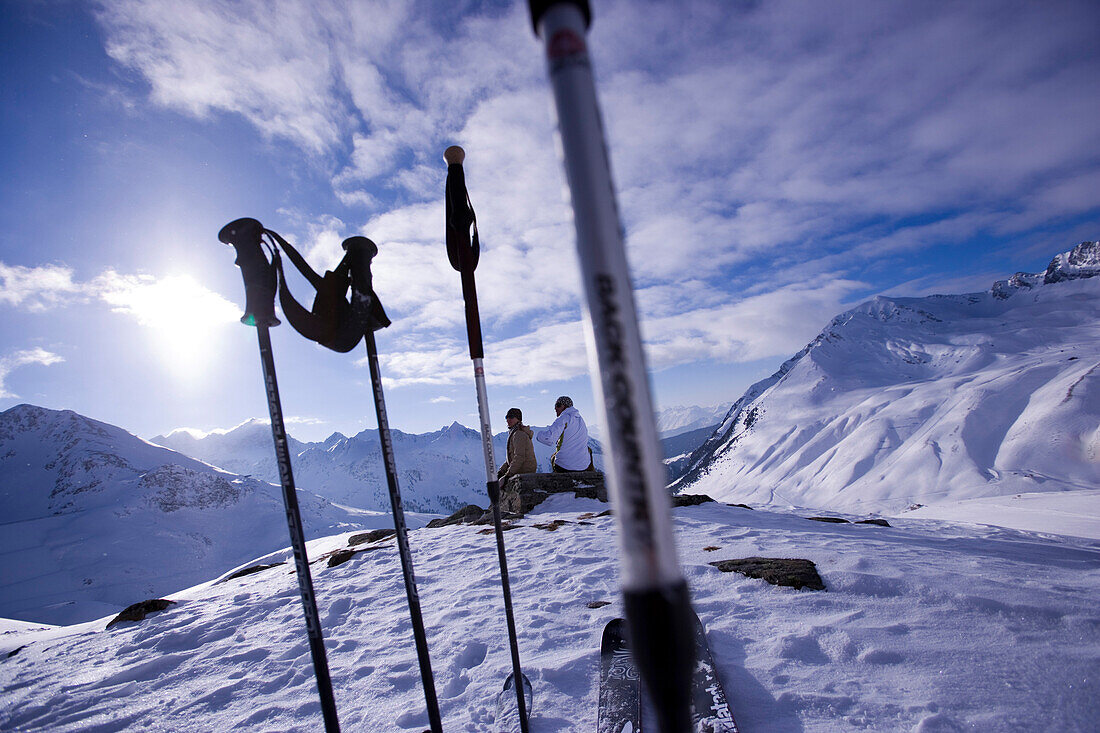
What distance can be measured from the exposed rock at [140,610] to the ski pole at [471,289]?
275 inches

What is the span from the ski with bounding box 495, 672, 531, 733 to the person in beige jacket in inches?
281

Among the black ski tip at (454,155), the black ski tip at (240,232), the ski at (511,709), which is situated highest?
the black ski tip at (454,155)

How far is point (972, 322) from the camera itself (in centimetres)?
16500

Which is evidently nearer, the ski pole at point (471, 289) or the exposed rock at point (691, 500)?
the ski pole at point (471, 289)

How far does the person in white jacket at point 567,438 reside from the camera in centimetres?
1001

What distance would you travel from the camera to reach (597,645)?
3.54 m

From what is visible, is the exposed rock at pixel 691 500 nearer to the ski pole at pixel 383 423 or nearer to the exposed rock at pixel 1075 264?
the ski pole at pixel 383 423

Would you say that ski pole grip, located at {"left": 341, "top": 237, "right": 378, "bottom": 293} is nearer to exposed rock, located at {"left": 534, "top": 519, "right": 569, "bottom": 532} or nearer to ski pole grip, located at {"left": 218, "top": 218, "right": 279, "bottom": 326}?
ski pole grip, located at {"left": 218, "top": 218, "right": 279, "bottom": 326}

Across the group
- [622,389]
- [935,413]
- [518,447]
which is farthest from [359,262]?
[935,413]

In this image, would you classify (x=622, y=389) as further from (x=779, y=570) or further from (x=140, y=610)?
(x=140, y=610)

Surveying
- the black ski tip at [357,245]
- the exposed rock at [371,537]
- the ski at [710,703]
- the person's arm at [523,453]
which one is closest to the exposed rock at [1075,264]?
the person's arm at [523,453]

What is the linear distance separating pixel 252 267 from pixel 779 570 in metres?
4.89

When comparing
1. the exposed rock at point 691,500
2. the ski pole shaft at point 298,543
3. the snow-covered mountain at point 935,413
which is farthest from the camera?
the snow-covered mountain at point 935,413

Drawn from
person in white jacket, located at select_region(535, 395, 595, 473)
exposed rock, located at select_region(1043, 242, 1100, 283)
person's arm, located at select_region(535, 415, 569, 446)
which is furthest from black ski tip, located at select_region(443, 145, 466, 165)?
exposed rock, located at select_region(1043, 242, 1100, 283)
